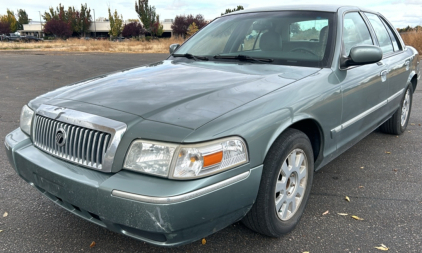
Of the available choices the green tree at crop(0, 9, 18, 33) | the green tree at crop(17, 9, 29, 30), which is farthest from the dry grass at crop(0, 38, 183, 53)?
the green tree at crop(17, 9, 29, 30)

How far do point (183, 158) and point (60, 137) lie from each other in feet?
2.72

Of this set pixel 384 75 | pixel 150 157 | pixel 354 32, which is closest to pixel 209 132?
pixel 150 157

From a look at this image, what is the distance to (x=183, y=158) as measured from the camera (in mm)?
1801

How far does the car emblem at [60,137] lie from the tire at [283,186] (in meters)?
1.19

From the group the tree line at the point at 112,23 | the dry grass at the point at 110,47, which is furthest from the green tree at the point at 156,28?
the dry grass at the point at 110,47

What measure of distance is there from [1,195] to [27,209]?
41cm

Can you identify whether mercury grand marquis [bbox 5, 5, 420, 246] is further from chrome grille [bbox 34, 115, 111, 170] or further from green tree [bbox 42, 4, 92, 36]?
green tree [bbox 42, 4, 92, 36]

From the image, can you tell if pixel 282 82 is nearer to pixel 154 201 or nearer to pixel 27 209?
pixel 154 201

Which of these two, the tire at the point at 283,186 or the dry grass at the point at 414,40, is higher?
the dry grass at the point at 414,40

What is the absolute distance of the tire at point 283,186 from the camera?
2.12 m

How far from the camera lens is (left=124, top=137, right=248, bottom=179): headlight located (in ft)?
5.90

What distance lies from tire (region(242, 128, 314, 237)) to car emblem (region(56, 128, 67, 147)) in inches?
46.9

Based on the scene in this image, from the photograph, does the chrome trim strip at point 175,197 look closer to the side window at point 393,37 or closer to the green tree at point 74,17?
the side window at point 393,37

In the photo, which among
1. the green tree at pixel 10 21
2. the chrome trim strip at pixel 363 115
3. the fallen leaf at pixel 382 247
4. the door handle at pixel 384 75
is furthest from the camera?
the green tree at pixel 10 21
